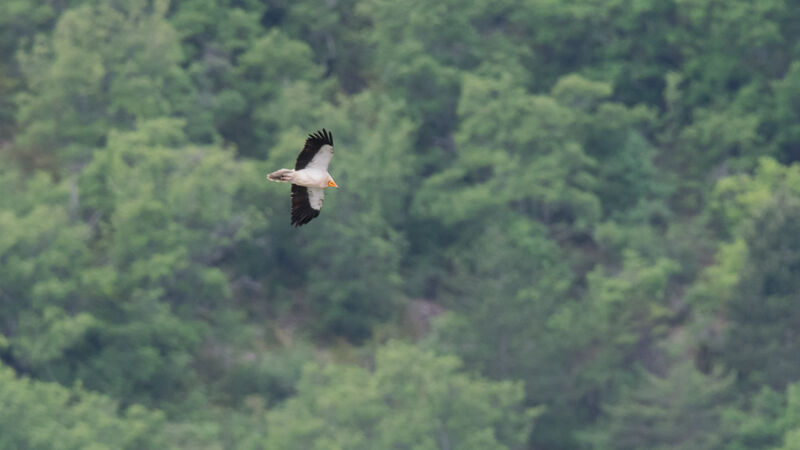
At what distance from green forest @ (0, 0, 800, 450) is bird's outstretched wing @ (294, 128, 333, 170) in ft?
77.4

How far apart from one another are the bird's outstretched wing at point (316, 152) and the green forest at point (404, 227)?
929 inches

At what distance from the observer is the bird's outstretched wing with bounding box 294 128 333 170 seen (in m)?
26.1

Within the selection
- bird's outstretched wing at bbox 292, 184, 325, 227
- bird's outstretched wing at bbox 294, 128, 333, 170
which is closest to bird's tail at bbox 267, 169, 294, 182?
bird's outstretched wing at bbox 294, 128, 333, 170

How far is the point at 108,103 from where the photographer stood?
188 feet

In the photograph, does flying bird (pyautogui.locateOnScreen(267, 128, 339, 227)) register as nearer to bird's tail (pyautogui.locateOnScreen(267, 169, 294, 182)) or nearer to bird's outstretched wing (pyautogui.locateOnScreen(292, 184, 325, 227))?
bird's tail (pyautogui.locateOnScreen(267, 169, 294, 182))

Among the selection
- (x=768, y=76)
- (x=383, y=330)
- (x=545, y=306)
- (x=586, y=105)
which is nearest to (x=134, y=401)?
(x=383, y=330)

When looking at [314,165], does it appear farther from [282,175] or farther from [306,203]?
[306,203]

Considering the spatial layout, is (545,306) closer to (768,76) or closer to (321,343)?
(321,343)

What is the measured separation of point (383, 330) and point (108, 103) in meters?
11.2

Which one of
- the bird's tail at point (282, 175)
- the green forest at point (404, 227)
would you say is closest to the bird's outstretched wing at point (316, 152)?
the bird's tail at point (282, 175)

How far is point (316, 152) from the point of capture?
26219mm

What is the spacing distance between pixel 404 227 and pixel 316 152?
35044mm

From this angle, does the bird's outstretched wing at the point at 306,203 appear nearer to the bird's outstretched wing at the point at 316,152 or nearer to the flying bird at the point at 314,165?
the flying bird at the point at 314,165

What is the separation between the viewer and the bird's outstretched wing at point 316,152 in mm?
26109
